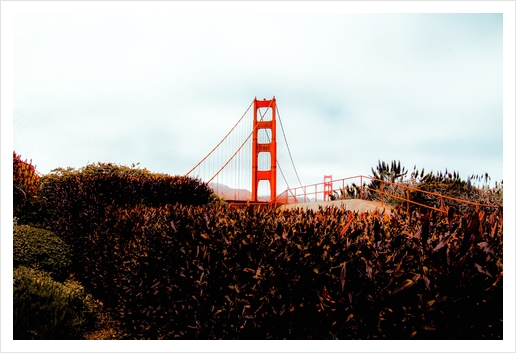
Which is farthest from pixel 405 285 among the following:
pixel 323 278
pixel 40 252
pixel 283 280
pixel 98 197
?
pixel 98 197

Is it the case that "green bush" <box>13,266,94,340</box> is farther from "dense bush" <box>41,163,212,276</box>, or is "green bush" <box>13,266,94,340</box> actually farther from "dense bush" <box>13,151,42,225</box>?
"dense bush" <box>13,151,42,225</box>

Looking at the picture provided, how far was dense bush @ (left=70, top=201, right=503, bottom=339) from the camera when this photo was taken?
11.2 ft

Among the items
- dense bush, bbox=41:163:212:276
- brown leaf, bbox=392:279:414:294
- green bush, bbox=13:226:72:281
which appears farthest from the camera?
dense bush, bbox=41:163:212:276

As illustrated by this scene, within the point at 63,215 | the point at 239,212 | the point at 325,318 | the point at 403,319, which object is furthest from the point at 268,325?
the point at 63,215

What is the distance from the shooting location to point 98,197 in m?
9.09

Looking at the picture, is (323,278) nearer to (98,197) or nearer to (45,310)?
(45,310)

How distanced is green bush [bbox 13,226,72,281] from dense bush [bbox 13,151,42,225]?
3.48 metres

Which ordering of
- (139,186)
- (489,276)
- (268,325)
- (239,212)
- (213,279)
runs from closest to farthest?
(489,276) < (268,325) < (213,279) < (239,212) < (139,186)

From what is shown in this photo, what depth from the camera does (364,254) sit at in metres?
3.56

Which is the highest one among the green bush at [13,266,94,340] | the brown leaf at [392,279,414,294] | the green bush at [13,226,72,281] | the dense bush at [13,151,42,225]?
the dense bush at [13,151,42,225]

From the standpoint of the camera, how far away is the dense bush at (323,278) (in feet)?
11.2

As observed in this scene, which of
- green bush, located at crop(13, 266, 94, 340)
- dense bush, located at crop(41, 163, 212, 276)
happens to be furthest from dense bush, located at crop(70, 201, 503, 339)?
dense bush, located at crop(41, 163, 212, 276)

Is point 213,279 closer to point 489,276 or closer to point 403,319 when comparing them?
point 403,319

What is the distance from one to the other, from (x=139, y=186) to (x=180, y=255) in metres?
4.91
